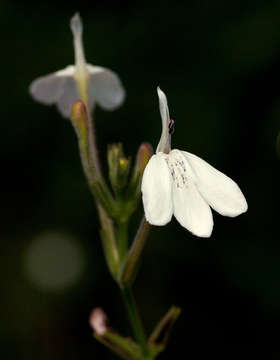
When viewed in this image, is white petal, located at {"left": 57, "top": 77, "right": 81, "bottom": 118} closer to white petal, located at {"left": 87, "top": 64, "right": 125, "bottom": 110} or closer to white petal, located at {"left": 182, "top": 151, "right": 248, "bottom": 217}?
white petal, located at {"left": 87, "top": 64, "right": 125, "bottom": 110}

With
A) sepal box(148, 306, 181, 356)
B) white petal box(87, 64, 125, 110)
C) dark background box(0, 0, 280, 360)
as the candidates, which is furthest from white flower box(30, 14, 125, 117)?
dark background box(0, 0, 280, 360)

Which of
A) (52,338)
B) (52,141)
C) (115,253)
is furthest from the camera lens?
(52,141)

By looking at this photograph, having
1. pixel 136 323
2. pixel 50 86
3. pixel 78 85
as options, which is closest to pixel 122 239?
pixel 136 323

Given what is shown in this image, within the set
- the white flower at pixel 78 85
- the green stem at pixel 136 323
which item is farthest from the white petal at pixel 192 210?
the white flower at pixel 78 85

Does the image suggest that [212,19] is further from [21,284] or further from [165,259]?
[21,284]

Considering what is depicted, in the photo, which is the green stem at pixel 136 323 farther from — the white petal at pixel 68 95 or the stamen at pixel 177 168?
the white petal at pixel 68 95

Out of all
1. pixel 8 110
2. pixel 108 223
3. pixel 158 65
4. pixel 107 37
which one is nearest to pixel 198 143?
pixel 158 65
